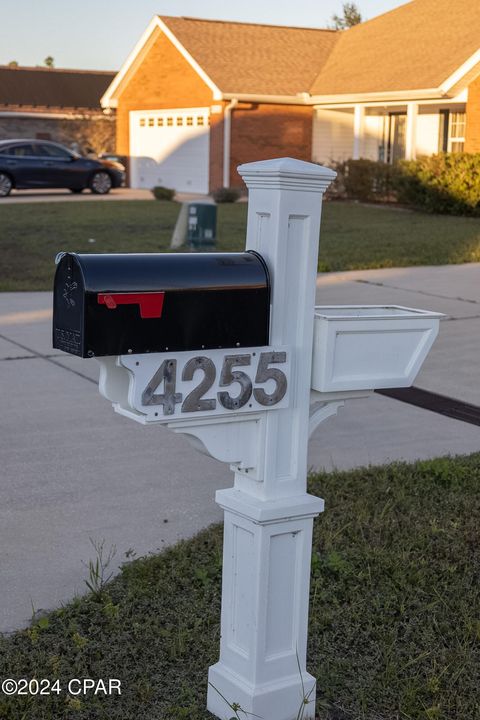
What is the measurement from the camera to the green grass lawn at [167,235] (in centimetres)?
1408

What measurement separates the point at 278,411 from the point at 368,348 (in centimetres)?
33

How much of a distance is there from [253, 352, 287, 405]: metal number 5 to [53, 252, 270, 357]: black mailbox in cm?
5

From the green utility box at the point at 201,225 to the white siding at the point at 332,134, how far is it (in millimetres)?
16186

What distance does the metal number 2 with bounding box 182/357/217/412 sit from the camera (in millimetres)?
2754

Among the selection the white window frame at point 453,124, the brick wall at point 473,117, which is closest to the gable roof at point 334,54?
the brick wall at point 473,117

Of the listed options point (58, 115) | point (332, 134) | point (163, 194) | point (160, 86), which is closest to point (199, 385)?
point (163, 194)

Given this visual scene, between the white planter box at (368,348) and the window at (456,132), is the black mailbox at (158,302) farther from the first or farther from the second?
the window at (456,132)

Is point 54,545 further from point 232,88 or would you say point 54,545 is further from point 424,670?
point 232,88

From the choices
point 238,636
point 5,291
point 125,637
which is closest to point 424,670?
point 238,636

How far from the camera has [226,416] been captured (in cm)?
285

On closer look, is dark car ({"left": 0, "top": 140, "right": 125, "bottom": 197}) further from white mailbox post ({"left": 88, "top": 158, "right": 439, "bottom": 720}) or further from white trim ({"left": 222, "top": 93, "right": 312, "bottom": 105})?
white mailbox post ({"left": 88, "top": 158, "right": 439, "bottom": 720})

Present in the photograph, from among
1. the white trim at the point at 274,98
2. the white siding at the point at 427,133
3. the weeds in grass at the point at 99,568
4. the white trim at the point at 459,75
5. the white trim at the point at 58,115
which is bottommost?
the weeds in grass at the point at 99,568

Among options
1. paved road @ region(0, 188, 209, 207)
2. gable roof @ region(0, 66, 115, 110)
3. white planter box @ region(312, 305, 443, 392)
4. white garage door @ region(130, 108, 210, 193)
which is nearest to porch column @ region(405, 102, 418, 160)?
paved road @ region(0, 188, 209, 207)

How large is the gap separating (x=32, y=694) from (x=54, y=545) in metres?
1.22
